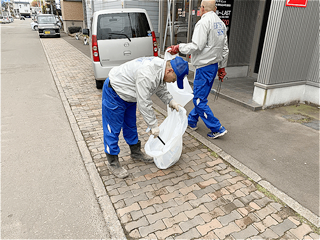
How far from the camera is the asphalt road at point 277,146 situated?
3148 mm

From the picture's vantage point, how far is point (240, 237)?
238 centimetres

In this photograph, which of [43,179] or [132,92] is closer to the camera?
[132,92]

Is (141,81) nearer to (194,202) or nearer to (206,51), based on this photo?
(194,202)

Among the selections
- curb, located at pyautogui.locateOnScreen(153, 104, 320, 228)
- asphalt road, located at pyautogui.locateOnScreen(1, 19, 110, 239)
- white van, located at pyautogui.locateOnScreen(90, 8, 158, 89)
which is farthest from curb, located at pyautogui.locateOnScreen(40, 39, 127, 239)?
white van, located at pyautogui.locateOnScreen(90, 8, 158, 89)

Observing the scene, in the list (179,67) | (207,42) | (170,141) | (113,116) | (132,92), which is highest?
(207,42)

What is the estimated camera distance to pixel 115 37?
243 inches

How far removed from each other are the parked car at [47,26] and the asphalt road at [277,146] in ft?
63.4

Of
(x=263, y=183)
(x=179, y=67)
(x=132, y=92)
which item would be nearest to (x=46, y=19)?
(x=132, y=92)

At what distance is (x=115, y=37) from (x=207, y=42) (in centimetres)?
311

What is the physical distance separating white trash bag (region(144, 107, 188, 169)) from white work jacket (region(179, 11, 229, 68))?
3.88 ft

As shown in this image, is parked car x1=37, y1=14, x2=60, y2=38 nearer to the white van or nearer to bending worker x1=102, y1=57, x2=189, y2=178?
the white van

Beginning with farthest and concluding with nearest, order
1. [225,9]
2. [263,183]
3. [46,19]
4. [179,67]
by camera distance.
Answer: [46,19], [225,9], [263,183], [179,67]

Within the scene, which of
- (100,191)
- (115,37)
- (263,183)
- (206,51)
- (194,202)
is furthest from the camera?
(115,37)

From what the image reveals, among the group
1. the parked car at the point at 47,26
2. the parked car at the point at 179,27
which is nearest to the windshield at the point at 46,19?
the parked car at the point at 47,26
